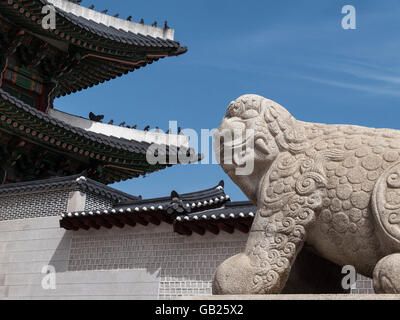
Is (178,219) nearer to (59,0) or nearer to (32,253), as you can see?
(32,253)

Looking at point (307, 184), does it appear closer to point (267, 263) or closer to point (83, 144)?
point (267, 263)

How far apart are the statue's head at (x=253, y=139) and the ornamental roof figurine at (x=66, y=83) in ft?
32.2

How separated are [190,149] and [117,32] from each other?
13.6 feet

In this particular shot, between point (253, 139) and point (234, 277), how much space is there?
82 centimetres

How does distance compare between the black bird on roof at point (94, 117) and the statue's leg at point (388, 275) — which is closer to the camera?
the statue's leg at point (388, 275)

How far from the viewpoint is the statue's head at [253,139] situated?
11.2 feet

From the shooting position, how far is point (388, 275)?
2.75 m

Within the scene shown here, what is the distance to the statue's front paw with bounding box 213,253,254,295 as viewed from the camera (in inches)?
123

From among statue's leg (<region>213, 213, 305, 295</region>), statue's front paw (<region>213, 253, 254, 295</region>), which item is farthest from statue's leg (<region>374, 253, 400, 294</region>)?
statue's front paw (<region>213, 253, 254, 295</region>)

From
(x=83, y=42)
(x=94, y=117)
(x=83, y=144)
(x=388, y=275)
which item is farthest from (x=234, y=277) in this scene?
(x=94, y=117)

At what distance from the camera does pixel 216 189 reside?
554 inches

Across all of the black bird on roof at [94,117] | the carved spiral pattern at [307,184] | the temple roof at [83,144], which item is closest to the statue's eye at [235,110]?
the carved spiral pattern at [307,184]

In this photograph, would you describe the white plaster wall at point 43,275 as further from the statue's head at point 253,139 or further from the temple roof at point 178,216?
the statue's head at point 253,139

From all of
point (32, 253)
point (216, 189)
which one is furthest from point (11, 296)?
point (216, 189)
